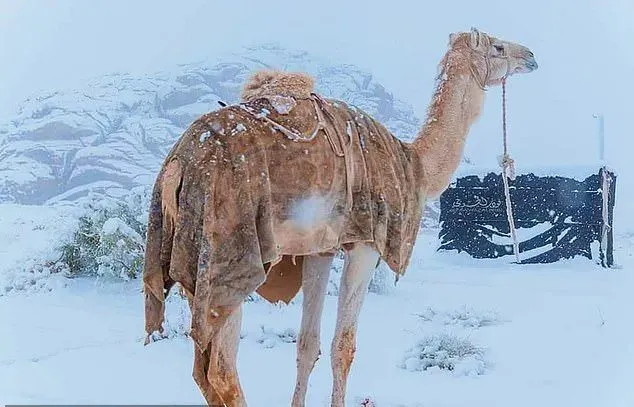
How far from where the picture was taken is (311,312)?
2.01 m

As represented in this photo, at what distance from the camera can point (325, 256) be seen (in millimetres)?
1981

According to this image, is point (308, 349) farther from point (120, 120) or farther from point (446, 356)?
point (120, 120)

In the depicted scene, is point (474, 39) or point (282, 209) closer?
point (282, 209)

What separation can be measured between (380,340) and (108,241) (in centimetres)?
172

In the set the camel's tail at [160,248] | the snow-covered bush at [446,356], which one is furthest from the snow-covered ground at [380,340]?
the camel's tail at [160,248]

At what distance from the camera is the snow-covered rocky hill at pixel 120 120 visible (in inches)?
222

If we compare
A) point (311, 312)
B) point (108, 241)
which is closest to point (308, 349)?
point (311, 312)

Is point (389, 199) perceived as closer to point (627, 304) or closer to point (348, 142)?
point (348, 142)

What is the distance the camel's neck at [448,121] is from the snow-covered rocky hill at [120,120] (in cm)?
289

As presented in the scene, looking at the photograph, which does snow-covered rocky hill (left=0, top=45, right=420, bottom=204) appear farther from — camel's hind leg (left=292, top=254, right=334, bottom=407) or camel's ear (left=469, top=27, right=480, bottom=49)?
camel's hind leg (left=292, top=254, right=334, bottom=407)

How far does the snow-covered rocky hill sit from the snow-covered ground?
0.61 meters

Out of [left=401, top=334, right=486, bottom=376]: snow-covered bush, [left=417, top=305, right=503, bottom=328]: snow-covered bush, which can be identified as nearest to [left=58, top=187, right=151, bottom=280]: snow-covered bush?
[left=417, top=305, right=503, bottom=328]: snow-covered bush

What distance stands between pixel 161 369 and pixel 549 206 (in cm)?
471

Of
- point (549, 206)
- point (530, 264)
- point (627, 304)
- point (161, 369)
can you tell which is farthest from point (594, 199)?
point (161, 369)
